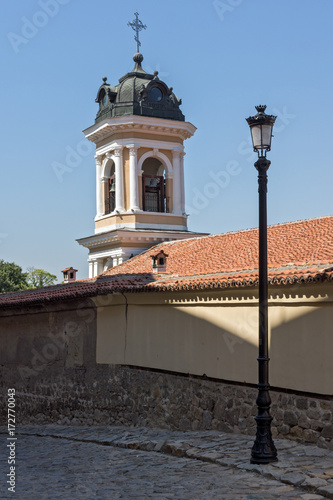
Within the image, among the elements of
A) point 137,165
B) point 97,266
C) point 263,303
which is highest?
point 137,165

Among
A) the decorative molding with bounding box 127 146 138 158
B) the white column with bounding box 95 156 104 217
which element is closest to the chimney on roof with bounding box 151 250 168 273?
the decorative molding with bounding box 127 146 138 158

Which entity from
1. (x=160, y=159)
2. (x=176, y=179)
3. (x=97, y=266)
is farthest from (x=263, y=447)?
(x=97, y=266)

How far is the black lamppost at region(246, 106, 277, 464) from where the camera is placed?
344 inches

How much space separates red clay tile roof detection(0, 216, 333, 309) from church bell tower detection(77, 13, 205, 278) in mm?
5613

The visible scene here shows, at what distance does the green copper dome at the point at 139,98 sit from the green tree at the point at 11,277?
3592 cm

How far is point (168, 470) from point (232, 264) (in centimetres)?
614

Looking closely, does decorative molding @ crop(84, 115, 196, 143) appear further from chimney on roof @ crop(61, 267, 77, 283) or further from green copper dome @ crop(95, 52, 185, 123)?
chimney on roof @ crop(61, 267, 77, 283)

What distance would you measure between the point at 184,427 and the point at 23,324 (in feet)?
25.0

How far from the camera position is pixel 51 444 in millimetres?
13227

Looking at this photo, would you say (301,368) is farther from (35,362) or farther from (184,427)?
(35,362)

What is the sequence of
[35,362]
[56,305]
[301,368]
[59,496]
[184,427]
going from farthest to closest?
[35,362] < [56,305] < [184,427] < [301,368] < [59,496]

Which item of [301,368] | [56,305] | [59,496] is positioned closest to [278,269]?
[301,368]

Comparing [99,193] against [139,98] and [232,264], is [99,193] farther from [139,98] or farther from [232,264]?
[232,264]

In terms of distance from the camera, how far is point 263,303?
903cm
